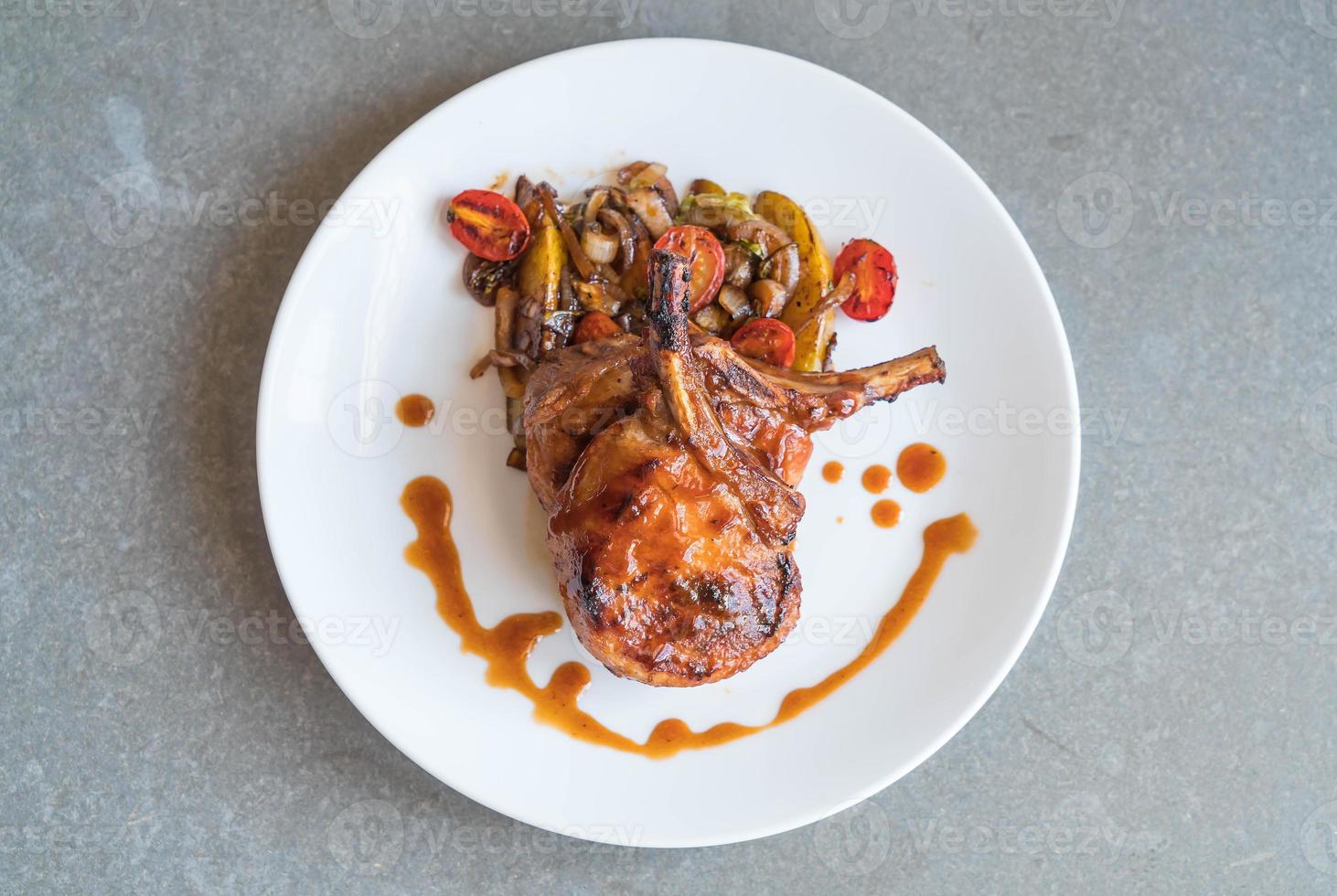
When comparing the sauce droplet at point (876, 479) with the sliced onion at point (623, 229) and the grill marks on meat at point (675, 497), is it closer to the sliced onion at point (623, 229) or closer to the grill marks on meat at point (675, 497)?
the grill marks on meat at point (675, 497)

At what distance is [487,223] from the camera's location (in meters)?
3.30

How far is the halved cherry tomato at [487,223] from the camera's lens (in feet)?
10.8

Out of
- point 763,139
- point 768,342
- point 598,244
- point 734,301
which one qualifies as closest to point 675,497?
point 768,342

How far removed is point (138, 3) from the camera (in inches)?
138

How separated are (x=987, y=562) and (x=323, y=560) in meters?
2.35

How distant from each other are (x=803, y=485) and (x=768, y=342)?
565mm

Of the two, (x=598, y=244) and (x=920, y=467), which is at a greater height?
(x=598, y=244)

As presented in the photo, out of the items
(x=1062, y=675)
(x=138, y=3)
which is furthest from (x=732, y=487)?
(x=138, y=3)

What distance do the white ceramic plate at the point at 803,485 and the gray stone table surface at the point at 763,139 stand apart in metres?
0.31

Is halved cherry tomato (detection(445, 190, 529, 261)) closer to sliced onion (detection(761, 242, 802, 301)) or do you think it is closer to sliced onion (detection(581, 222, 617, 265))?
sliced onion (detection(581, 222, 617, 265))

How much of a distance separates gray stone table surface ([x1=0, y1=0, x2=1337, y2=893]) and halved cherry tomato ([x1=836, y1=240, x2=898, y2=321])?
54 cm

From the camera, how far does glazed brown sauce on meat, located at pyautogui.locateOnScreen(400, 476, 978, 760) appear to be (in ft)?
11.2

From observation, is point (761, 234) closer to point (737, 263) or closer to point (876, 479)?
point (737, 263)

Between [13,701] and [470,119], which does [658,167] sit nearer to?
[470,119]
